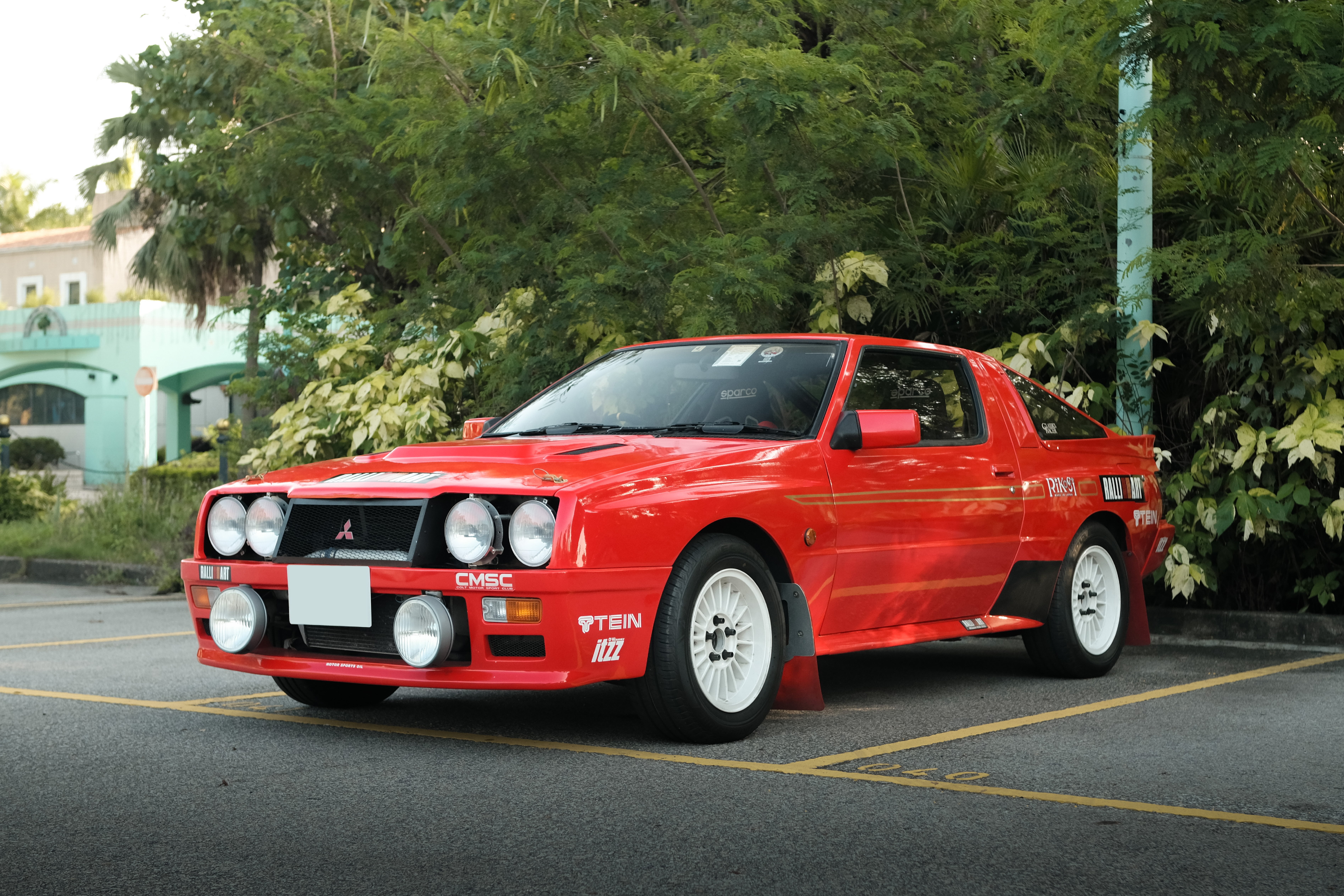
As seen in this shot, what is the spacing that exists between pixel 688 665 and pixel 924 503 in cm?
154

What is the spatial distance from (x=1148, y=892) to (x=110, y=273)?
5655 centimetres

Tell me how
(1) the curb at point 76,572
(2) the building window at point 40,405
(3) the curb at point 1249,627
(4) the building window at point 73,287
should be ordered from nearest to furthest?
(3) the curb at point 1249,627 < (1) the curb at point 76,572 < (2) the building window at point 40,405 < (4) the building window at point 73,287

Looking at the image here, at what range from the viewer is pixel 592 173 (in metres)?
9.80

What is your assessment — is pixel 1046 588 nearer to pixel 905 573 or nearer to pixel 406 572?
pixel 905 573

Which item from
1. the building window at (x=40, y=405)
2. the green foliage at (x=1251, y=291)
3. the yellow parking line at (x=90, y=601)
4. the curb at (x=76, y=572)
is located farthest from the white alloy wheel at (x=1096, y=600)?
the building window at (x=40, y=405)

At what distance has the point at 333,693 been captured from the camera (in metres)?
6.08

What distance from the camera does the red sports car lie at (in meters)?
4.94

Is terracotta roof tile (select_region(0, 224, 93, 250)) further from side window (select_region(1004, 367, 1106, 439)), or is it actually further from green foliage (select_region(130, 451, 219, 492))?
side window (select_region(1004, 367, 1106, 439))

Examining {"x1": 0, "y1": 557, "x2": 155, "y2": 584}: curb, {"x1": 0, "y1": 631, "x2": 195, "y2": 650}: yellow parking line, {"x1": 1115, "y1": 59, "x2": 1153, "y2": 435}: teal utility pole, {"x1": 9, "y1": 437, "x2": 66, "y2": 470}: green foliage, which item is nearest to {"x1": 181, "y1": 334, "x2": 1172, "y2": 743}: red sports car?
{"x1": 1115, "y1": 59, "x2": 1153, "y2": 435}: teal utility pole

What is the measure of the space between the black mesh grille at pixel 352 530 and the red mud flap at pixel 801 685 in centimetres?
151


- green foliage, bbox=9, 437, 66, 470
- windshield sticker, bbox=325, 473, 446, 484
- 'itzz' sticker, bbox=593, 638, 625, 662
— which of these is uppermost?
green foliage, bbox=9, 437, 66, 470

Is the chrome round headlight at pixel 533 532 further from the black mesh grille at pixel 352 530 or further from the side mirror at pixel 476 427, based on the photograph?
the side mirror at pixel 476 427

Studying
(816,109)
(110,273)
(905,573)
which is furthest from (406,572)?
Result: (110,273)

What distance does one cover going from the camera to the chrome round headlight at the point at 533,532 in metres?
4.89
